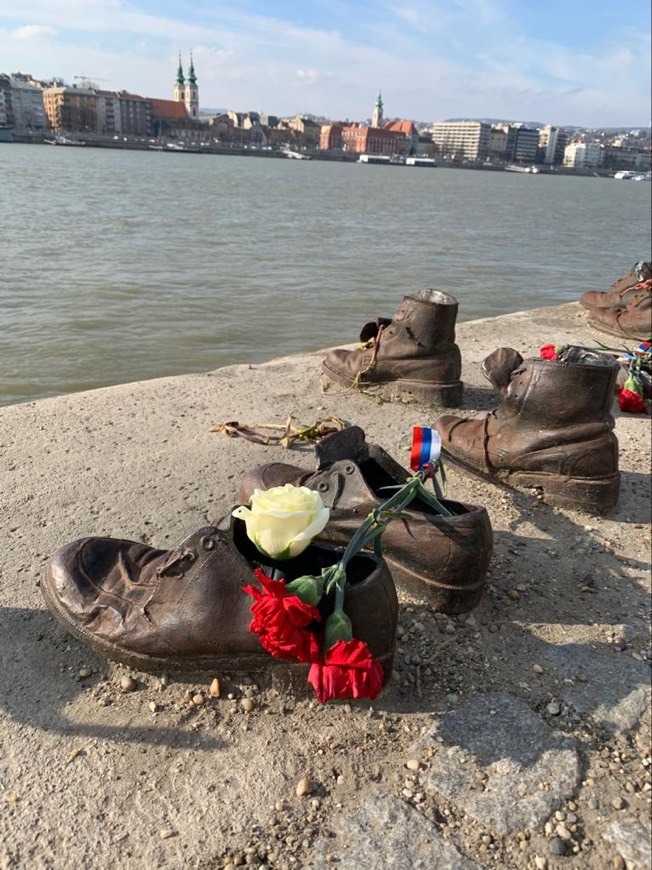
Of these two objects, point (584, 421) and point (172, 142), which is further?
point (172, 142)

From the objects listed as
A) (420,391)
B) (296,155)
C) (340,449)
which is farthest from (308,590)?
(296,155)

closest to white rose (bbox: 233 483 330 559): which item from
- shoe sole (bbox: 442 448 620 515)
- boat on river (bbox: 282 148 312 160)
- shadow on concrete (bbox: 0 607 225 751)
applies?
shadow on concrete (bbox: 0 607 225 751)

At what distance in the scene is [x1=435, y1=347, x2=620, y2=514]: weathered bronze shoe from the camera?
3684 millimetres

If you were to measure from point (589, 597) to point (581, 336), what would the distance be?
218 inches

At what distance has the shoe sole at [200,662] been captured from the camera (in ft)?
7.27

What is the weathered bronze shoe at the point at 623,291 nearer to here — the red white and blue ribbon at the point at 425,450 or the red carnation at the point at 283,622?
the red white and blue ribbon at the point at 425,450

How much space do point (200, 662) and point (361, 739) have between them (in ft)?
1.80

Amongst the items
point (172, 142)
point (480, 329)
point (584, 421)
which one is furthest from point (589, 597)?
point (172, 142)

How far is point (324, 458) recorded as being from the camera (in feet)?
10.1

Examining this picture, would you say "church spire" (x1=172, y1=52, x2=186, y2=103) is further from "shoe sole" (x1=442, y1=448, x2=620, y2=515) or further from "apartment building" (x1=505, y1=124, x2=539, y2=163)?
"shoe sole" (x1=442, y1=448, x2=620, y2=515)

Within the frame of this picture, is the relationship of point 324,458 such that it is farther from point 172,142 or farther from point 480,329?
point 172,142

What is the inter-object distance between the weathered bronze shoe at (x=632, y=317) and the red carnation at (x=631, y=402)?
2347 mm

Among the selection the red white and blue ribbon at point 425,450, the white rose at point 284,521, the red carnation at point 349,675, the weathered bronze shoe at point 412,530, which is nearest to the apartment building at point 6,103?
the weathered bronze shoe at point 412,530

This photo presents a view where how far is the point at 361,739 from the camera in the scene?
2137 mm
